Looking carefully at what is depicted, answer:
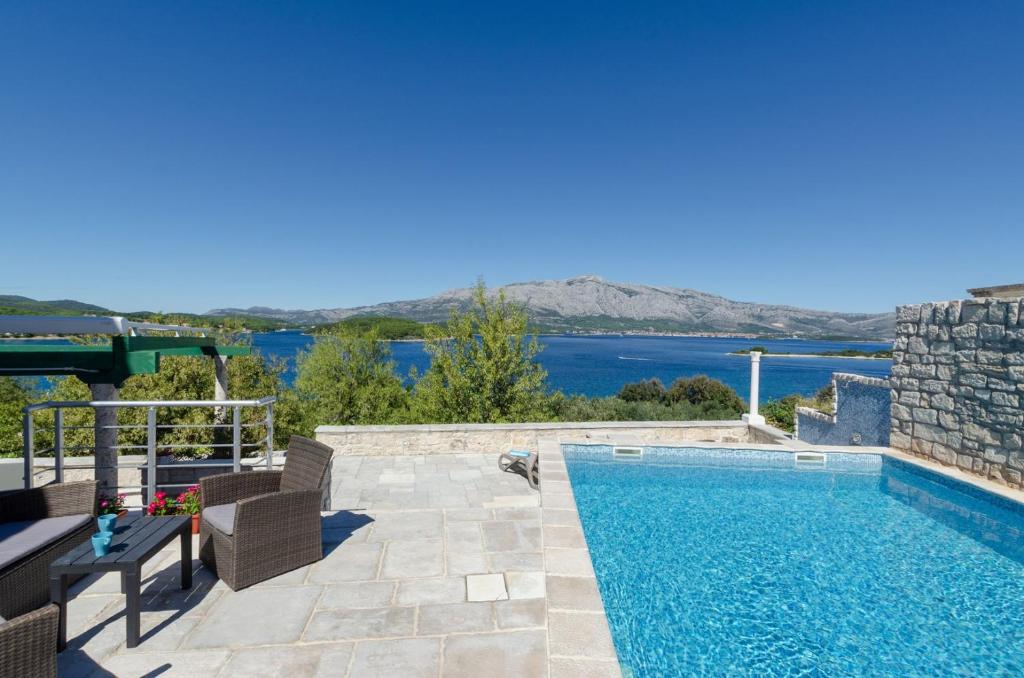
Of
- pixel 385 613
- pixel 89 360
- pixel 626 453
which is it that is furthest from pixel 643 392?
pixel 89 360

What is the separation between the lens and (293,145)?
18.1 meters

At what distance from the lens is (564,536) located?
375 cm

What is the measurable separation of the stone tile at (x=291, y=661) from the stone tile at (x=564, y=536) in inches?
65.0

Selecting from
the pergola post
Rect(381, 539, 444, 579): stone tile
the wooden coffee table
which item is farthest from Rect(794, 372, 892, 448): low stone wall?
the pergola post

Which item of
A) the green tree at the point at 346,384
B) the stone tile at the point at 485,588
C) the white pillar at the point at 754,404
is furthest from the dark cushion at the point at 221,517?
the green tree at the point at 346,384

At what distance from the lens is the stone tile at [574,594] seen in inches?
109

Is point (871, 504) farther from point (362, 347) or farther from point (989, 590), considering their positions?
point (362, 347)

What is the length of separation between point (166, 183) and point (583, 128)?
1745cm

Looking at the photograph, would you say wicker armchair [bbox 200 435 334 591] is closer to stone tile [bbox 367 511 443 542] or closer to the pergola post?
stone tile [bbox 367 511 443 542]

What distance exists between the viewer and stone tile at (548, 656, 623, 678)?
2219 millimetres

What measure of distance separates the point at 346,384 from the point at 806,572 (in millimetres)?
19465

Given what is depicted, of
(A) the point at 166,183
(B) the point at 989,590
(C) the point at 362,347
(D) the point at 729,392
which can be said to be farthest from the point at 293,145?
(D) the point at 729,392

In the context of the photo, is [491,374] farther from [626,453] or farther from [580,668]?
[580,668]

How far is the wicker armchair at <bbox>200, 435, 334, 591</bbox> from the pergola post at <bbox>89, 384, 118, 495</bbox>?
63.5 inches
